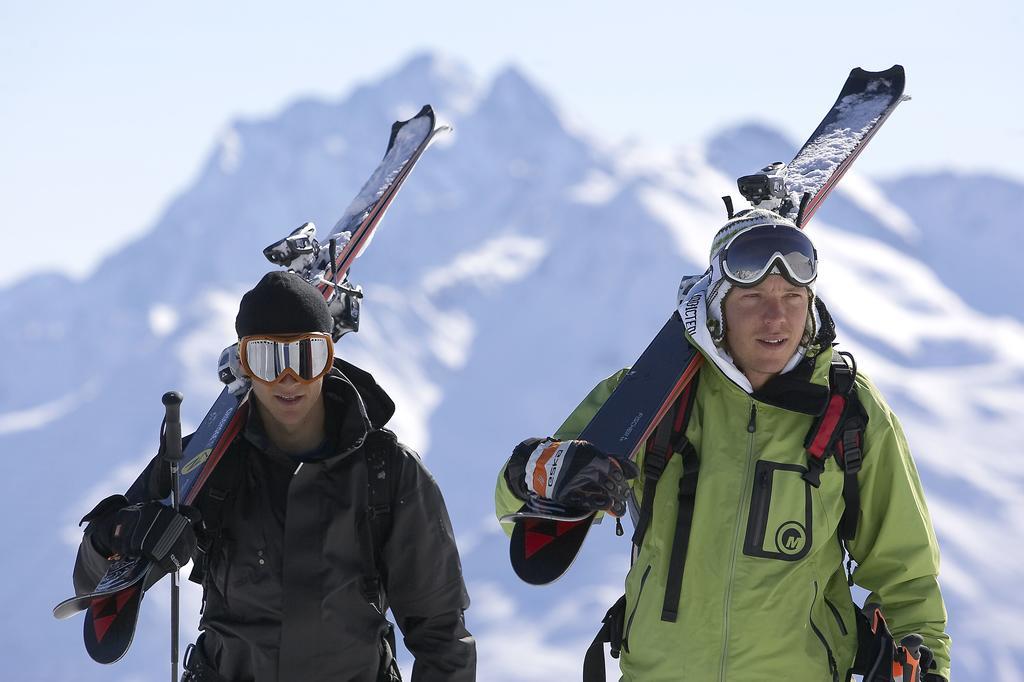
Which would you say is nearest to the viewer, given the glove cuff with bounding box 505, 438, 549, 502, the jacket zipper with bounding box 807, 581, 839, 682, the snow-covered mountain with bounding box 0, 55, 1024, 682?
the jacket zipper with bounding box 807, 581, 839, 682

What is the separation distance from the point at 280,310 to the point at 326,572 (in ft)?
2.66

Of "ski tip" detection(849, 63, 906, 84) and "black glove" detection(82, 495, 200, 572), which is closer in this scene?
"black glove" detection(82, 495, 200, 572)

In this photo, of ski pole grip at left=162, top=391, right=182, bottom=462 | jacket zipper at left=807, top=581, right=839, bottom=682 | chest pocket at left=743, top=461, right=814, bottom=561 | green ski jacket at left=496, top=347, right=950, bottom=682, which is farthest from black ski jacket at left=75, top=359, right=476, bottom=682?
jacket zipper at left=807, top=581, right=839, bottom=682

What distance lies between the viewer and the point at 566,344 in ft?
543

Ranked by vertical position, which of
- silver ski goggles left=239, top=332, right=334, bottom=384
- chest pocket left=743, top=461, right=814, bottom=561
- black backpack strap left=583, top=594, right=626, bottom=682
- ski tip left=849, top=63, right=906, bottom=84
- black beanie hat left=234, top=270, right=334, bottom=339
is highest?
ski tip left=849, top=63, right=906, bottom=84

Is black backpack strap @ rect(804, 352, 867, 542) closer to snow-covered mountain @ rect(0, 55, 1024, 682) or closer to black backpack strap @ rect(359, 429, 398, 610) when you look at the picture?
black backpack strap @ rect(359, 429, 398, 610)

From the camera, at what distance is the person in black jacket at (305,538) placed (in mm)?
3861

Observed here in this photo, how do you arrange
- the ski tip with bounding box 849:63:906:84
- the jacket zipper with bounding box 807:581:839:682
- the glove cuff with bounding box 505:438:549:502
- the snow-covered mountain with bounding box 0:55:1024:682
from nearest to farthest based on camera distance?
the jacket zipper with bounding box 807:581:839:682 → the glove cuff with bounding box 505:438:549:502 → the ski tip with bounding box 849:63:906:84 → the snow-covered mountain with bounding box 0:55:1024:682

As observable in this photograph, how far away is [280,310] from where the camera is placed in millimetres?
3973

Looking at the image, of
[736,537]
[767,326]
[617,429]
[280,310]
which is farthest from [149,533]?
[767,326]

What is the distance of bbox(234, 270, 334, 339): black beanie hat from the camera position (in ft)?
13.0

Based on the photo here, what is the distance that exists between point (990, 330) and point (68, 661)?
125475mm

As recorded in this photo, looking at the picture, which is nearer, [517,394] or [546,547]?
[546,547]

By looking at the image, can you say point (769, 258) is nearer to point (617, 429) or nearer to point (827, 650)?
point (617, 429)
